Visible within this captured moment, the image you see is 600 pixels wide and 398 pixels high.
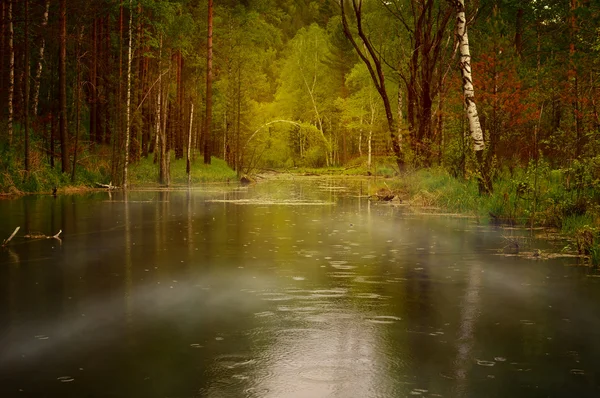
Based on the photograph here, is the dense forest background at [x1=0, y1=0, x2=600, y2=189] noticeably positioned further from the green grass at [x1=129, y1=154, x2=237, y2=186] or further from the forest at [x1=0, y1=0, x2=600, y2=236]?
the green grass at [x1=129, y1=154, x2=237, y2=186]

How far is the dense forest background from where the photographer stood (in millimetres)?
27000

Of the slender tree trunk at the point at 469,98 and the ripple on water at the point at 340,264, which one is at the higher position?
the slender tree trunk at the point at 469,98

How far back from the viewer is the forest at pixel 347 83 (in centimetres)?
2244

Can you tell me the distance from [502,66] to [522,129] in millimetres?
8228

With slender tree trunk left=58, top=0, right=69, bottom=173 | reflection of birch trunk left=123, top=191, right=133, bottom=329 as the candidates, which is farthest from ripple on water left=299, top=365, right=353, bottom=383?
slender tree trunk left=58, top=0, right=69, bottom=173

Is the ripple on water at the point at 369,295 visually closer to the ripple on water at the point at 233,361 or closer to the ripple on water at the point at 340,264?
the ripple on water at the point at 340,264

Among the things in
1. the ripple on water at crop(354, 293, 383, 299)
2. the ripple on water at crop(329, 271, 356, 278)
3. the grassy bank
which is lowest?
the ripple on water at crop(354, 293, 383, 299)

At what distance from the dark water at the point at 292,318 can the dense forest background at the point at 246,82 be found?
20.7 feet

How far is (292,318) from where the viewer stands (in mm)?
7664

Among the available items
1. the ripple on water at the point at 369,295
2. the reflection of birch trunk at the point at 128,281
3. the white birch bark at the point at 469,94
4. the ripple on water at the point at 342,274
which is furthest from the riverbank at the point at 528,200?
the reflection of birch trunk at the point at 128,281

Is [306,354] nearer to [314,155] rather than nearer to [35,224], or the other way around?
[35,224]

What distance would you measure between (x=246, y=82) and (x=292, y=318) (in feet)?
187

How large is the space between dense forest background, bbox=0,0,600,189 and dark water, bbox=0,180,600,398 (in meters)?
6.31

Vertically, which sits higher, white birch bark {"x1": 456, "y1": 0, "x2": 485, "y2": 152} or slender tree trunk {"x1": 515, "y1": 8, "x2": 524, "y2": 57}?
slender tree trunk {"x1": 515, "y1": 8, "x2": 524, "y2": 57}
